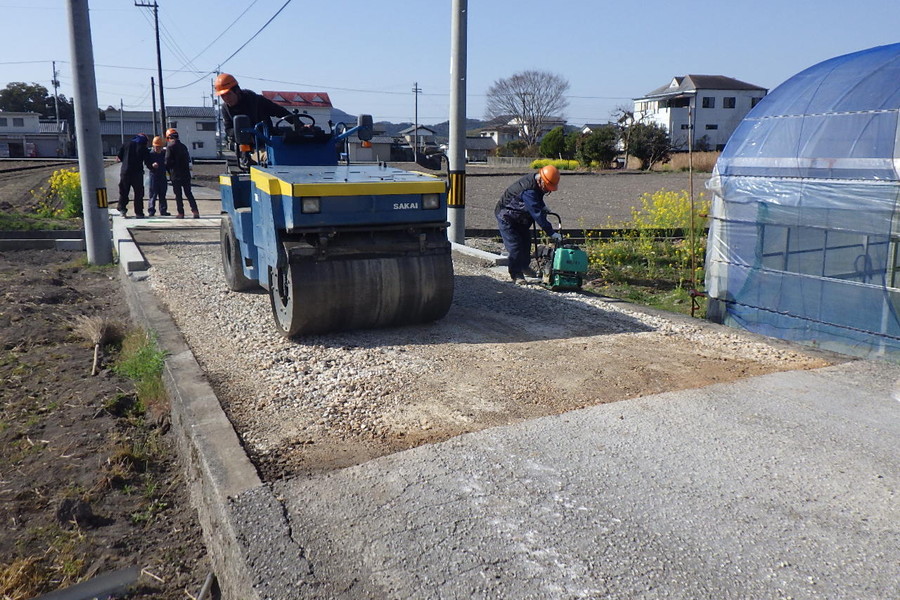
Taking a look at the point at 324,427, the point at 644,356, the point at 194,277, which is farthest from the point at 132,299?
the point at 644,356

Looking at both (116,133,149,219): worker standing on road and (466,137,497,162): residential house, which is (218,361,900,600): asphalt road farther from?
(466,137,497,162): residential house

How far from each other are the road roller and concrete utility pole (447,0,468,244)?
14.1ft

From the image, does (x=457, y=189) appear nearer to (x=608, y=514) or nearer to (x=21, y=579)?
(x=608, y=514)

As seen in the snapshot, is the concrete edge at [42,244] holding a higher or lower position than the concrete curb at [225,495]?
higher

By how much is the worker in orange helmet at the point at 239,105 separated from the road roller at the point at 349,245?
60cm

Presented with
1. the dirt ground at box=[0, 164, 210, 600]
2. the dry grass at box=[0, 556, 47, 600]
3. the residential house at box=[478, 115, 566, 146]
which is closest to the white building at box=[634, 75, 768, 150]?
the residential house at box=[478, 115, 566, 146]

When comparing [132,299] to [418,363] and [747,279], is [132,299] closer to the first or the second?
[418,363]

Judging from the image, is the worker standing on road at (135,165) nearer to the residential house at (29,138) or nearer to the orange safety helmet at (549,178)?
the orange safety helmet at (549,178)

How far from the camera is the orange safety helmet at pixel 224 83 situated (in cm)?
782

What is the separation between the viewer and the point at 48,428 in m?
5.81

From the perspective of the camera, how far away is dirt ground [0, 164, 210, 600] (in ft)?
13.3

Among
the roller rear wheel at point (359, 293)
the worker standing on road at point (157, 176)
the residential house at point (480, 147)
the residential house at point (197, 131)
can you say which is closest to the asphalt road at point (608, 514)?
the roller rear wheel at point (359, 293)

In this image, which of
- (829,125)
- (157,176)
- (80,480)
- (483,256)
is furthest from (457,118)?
(80,480)

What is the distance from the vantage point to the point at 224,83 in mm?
7852
